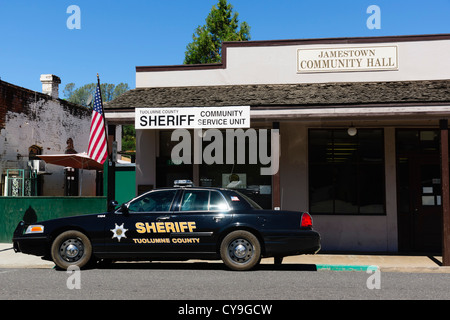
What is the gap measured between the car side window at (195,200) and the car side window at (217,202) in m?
0.09

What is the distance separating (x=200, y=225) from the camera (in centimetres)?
923

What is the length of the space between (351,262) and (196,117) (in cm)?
454

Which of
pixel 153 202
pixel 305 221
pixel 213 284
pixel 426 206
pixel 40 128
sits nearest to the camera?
pixel 213 284

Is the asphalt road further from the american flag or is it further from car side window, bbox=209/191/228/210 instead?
the american flag

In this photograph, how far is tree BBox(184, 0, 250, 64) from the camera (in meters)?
37.1

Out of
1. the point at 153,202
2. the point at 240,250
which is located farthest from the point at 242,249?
the point at 153,202

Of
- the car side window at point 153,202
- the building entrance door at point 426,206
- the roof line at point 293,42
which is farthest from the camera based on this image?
the roof line at point 293,42

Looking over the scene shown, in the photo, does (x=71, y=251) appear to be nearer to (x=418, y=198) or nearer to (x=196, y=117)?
(x=196, y=117)

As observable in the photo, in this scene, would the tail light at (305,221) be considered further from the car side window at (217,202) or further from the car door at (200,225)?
the car side window at (217,202)

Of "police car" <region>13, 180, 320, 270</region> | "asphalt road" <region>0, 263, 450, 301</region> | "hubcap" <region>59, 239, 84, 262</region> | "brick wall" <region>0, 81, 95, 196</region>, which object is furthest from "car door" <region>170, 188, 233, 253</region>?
"brick wall" <region>0, 81, 95, 196</region>

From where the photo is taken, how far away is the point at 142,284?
777 centimetres

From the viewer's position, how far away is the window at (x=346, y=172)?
12789 mm

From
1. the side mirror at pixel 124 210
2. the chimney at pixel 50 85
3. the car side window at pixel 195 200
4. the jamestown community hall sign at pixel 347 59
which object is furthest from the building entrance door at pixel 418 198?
the chimney at pixel 50 85

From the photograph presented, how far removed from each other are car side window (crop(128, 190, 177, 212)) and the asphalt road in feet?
3.77
